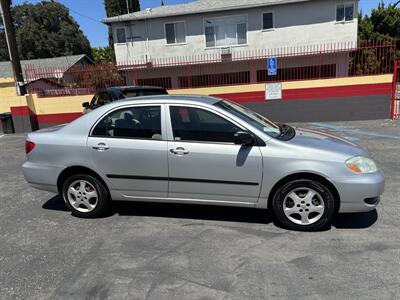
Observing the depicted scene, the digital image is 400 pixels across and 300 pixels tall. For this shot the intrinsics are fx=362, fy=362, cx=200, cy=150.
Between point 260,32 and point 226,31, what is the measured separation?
208 centimetres

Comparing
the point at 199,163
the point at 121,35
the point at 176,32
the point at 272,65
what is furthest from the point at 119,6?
the point at 199,163

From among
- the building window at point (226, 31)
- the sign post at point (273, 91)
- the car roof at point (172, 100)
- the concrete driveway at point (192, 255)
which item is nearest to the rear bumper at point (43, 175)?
the concrete driveway at point (192, 255)

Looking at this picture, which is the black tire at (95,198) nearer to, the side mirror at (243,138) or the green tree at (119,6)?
the side mirror at (243,138)

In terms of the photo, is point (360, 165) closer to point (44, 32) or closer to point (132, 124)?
point (132, 124)

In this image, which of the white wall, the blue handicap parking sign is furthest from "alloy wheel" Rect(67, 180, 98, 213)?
the white wall

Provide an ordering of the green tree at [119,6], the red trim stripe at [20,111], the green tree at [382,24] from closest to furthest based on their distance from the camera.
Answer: the red trim stripe at [20,111]
the green tree at [382,24]
the green tree at [119,6]

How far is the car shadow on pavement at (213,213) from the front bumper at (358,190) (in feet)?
1.28

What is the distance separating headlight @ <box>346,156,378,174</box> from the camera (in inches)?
158

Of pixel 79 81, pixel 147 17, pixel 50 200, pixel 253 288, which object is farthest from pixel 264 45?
pixel 253 288

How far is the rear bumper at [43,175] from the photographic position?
4836 millimetres

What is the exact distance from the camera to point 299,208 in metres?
4.17

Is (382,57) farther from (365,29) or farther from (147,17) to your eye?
(365,29)

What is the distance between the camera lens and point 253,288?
3193mm

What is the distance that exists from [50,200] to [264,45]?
18.5 metres
